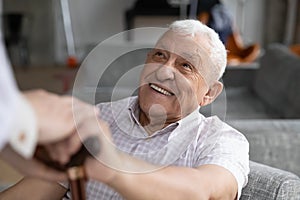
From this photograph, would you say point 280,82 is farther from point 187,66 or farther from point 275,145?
point 187,66

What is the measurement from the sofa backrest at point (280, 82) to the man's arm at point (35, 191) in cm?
167

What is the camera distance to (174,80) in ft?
3.67

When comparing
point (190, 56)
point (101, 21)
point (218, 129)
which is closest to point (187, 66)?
point (190, 56)

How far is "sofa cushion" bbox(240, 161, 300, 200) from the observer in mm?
1139

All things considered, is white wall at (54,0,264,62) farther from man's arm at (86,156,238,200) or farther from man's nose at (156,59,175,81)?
man's arm at (86,156,238,200)

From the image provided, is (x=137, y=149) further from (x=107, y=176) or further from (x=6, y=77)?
(x=6, y=77)

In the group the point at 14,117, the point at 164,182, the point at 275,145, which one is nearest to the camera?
the point at 14,117

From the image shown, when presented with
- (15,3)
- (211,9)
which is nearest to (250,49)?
(211,9)

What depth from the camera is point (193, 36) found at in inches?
44.1

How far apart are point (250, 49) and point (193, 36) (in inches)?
131

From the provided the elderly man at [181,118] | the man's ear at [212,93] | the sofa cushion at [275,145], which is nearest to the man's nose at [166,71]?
the elderly man at [181,118]

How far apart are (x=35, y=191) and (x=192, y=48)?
0.47 m

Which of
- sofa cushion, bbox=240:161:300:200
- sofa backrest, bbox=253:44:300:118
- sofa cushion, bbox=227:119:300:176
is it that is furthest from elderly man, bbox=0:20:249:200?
sofa backrest, bbox=253:44:300:118

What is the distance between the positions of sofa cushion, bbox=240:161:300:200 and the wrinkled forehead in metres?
0.28
